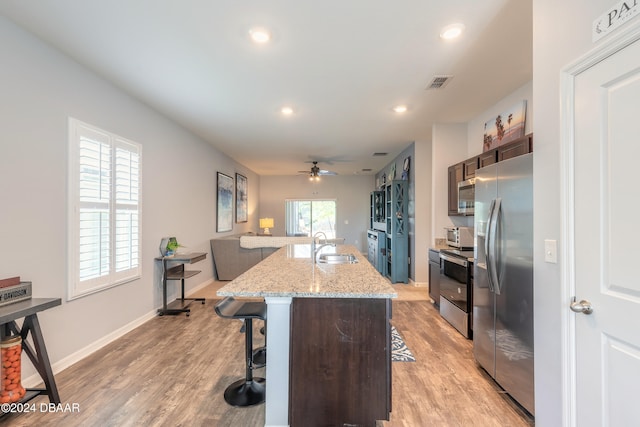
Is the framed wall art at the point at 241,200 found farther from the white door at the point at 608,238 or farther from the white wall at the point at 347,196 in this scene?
the white door at the point at 608,238

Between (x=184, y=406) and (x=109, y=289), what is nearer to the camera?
(x=184, y=406)

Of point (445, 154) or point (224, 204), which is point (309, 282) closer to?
point (445, 154)

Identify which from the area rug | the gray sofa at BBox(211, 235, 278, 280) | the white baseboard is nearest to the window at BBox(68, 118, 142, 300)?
the white baseboard

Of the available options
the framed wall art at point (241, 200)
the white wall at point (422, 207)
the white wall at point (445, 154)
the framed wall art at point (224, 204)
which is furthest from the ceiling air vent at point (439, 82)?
the framed wall art at point (241, 200)

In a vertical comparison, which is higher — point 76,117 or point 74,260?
point 76,117

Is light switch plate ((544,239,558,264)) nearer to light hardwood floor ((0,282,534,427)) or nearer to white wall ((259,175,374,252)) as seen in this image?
light hardwood floor ((0,282,534,427))

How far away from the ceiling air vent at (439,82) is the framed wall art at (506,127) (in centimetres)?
89

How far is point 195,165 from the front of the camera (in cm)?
497

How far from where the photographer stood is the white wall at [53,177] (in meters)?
2.11

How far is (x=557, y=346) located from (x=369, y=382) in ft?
3.28

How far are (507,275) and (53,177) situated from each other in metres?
3.57

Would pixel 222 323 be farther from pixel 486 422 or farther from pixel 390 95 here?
pixel 390 95

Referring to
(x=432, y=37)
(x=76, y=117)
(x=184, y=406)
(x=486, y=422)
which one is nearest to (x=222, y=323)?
(x=184, y=406)

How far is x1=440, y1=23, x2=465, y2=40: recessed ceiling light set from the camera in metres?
2.14
